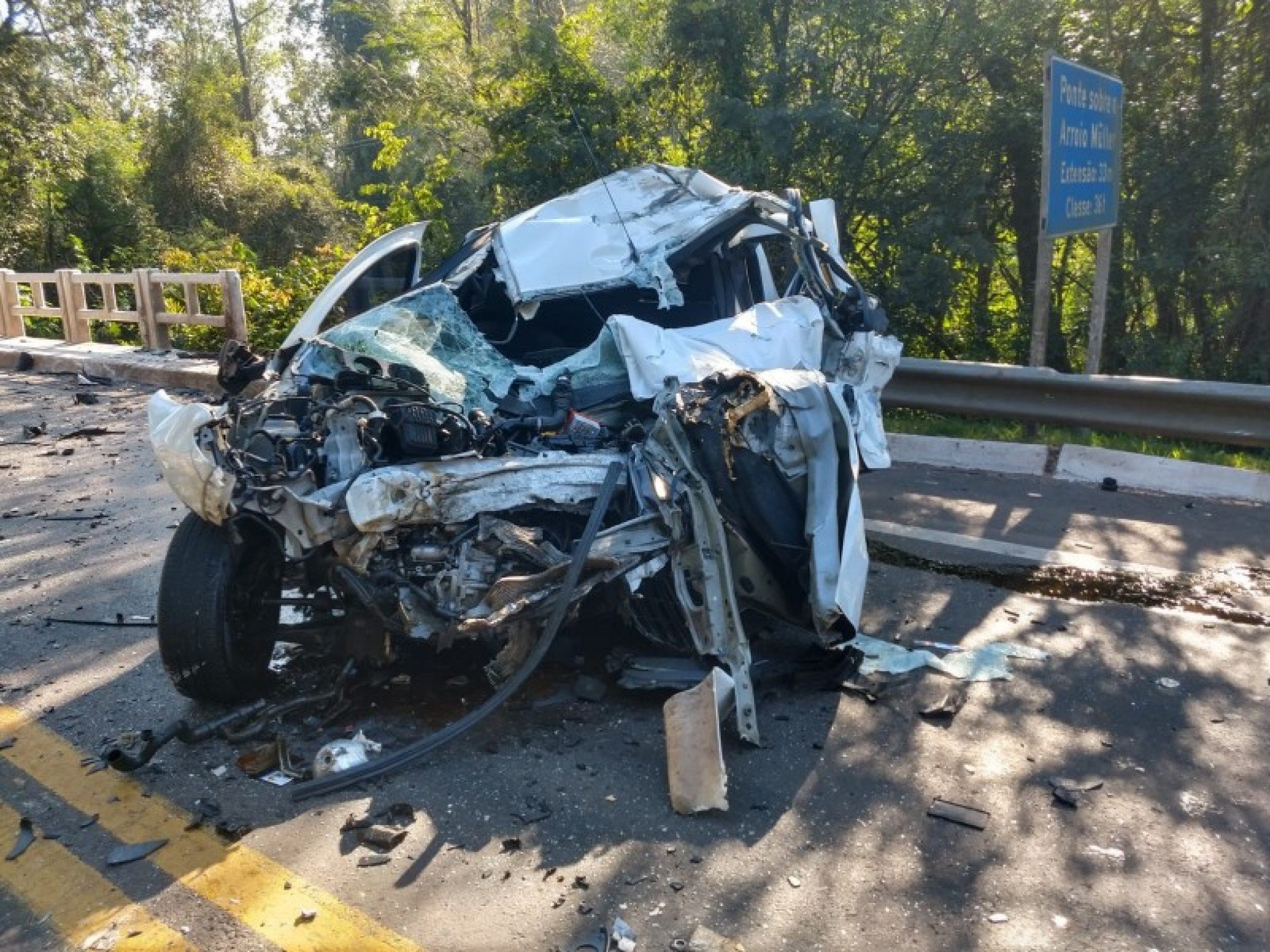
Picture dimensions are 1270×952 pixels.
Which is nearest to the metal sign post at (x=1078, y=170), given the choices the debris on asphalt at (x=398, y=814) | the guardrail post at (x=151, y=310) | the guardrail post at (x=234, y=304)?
the debris on asphalt at (x=398, y=814)

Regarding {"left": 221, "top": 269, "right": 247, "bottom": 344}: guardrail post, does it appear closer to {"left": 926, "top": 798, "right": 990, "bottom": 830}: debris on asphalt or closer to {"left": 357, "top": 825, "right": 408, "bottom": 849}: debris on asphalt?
{"left": 357, "top": 825, "right": 408, "bottom": 849}: debris on asphalt

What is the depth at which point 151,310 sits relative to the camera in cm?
1349

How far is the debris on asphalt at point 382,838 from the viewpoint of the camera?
3.19 m

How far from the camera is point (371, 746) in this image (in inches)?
147

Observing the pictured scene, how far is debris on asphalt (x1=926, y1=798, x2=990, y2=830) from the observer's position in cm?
329

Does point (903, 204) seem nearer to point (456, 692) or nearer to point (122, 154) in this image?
point (456, 692)

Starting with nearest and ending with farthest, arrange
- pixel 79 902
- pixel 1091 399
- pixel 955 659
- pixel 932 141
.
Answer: pixel 79 902
pixel 955 659
pixel 1091 399
pixel 932 141

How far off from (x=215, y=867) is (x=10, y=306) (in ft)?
51.9

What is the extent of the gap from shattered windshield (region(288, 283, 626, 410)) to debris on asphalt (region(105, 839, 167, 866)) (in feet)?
6.06

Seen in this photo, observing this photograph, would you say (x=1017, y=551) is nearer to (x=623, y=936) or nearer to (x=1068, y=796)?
(x=1068, y=796)

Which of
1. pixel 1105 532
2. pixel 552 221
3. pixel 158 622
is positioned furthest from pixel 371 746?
pixel 1105 532

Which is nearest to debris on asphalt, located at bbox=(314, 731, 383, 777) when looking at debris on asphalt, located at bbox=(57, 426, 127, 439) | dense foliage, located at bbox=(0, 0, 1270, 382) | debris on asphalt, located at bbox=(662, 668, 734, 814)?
debris on asphalt, located at bbox=(662, 668, 734, 814)

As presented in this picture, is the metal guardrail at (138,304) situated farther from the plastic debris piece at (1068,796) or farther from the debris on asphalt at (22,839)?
the plastic debris piece at (1068,796)

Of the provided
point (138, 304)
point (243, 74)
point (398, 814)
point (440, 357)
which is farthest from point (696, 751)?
point (243, 74)
